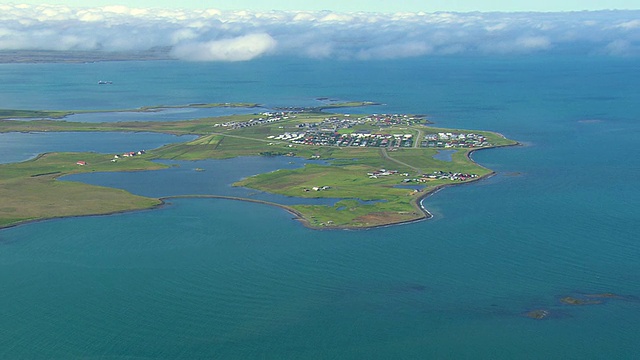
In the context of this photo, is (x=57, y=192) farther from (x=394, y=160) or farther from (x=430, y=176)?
(x=394, y=160)

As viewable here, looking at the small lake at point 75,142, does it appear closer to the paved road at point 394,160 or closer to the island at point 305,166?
the island at point 305,166

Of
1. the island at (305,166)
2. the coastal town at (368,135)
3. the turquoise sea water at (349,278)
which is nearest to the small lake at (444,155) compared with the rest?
the island at (305,166)

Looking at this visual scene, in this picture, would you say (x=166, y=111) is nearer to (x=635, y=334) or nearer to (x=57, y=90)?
(x=57, y=90)

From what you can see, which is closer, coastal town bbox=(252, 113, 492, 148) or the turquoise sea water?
the turquoise sea water

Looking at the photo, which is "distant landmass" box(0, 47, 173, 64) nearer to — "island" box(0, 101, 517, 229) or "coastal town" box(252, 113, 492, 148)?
"island" box(0, 101, 517, 229)

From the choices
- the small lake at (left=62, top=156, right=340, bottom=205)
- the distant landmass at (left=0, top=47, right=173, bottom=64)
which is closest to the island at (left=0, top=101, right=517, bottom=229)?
the small lake at (left=62, top=156, right=340, bottom=205)

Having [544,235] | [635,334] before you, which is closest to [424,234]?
[544,235]
